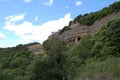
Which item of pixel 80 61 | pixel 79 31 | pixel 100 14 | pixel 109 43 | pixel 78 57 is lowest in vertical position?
pixel 80 61

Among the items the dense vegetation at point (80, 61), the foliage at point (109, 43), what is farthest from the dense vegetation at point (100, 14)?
the foliage at point (109, 43)

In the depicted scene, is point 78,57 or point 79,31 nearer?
point 78,57

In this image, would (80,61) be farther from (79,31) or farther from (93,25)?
(79,31)

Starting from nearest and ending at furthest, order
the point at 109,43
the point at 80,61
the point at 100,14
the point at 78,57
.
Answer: the point at 80,61, the point at 109,43, the point at 78,57, the point at 100,14

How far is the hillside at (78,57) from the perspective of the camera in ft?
30.2

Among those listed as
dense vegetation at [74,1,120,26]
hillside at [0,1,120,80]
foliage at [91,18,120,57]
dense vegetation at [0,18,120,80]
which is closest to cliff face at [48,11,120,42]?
hillside at [0,1,120,80]

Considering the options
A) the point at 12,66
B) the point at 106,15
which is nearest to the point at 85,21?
the point at 106,15

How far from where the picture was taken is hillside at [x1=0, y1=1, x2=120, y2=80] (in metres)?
9.19

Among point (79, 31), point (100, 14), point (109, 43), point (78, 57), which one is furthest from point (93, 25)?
point (109, 43)

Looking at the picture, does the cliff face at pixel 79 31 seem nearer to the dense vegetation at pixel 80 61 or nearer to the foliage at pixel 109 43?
the dense vegetation at pixel 80 61

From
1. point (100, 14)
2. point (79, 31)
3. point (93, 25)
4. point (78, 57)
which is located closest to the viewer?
point (78, 57)

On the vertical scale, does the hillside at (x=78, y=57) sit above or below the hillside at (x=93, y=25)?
below

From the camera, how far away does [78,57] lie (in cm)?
4753

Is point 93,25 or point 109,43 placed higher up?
point 93,25
